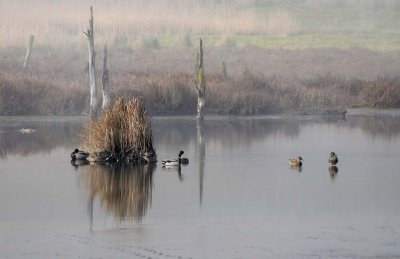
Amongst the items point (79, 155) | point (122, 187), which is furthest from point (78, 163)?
point (122, 187)

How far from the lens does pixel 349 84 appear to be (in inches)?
1762

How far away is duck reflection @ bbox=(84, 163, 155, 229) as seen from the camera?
738 inches

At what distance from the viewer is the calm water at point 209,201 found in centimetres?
1592

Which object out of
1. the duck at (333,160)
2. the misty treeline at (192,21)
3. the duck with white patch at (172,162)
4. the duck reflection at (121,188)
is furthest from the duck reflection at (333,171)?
the misty treeline at (192,21)

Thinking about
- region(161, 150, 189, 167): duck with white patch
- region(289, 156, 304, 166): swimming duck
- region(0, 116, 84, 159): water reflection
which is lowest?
region(161, 150, 189, 167): duck with white patch

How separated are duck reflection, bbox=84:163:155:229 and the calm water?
22 mm

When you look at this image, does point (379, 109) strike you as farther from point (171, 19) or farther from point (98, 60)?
point (171, 19)

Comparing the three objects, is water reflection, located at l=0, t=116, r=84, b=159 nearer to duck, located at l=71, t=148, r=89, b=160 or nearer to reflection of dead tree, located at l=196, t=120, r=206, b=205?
duck, located at l=71, t=148, r=89, b=160

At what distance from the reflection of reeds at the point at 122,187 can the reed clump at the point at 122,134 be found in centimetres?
33

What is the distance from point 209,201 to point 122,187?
2188 mm

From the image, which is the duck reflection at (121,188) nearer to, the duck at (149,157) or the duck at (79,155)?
Result: the duck at (149,157)

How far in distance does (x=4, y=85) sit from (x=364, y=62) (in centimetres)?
1945

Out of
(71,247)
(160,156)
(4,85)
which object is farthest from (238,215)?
(4,85)

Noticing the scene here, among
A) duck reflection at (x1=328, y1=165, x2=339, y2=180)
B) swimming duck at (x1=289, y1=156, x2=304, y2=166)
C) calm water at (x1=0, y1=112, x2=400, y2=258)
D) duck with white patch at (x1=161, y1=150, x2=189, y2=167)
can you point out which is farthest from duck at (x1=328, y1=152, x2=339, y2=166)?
duck with white patch at (x1=161, y1=150, x2=189, y2=167)
